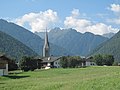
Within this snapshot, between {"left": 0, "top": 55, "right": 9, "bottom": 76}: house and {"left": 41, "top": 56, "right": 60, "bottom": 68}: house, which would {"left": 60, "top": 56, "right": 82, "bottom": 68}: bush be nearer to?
{"left": 41, "top": 56, "right": 60, "bottom": 68}: house

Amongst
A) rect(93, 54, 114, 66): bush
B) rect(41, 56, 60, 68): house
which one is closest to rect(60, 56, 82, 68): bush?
rect(41, 56, 60, 68): house

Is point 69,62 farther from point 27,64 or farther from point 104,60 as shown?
point 104,60

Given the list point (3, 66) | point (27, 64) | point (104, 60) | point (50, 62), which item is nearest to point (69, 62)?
point (27, 64)

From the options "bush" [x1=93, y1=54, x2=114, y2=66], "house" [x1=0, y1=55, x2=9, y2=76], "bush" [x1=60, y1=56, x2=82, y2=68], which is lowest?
"house" [x1=0, y1=55, x2=9, y2=76]

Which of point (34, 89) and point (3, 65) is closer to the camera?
point (34, 89)

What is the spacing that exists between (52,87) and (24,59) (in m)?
80.1

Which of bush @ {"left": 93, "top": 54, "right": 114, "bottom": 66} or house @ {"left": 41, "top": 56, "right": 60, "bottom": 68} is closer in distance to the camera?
bush @ {"left": 93, "top": 54, "right": 114, "bottom": 66}

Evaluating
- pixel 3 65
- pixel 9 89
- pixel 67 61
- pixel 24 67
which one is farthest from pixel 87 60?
pixel 9 89

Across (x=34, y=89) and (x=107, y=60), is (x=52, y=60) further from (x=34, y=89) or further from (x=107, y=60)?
(x=34, y=89)

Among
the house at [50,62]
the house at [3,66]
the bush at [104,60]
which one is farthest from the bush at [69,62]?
the house at [3,66]

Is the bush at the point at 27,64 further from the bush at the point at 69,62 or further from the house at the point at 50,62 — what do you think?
the house at the point at 50,62

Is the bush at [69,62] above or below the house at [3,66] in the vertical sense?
above

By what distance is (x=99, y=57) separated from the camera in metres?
162

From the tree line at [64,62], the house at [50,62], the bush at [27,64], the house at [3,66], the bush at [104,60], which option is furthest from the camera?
the house at [50,62]
